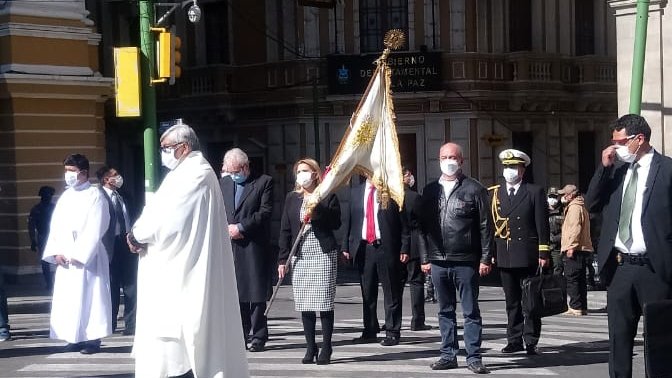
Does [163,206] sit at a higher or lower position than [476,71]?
lower

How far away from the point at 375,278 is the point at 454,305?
2.15 m

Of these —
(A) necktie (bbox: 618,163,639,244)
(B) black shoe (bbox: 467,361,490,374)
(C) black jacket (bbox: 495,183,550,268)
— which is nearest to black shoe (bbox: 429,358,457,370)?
(B) black shoe (bbox: 467,361,490,374)

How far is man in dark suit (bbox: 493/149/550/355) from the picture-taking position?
36.9 feet

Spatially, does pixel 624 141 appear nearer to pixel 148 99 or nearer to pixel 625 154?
pixel 625 154

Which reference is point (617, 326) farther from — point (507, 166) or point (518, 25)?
point (518, 25)

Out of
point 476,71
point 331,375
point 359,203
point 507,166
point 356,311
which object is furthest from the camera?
point 476,71

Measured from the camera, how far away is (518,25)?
3275 cm

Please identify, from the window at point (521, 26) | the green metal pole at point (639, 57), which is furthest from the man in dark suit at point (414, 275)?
the window at point (521, 26)

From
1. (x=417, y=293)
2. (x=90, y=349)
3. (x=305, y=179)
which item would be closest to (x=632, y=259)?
(x=305, y=179)

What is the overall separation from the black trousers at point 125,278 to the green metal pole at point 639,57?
20.3ft

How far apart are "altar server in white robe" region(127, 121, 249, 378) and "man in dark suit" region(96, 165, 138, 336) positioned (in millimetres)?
5021

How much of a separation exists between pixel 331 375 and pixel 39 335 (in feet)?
15.4

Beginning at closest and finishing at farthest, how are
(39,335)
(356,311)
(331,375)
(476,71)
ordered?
1. (331,375)
2. (39,335)
3. (356,311)
4. (476,71)

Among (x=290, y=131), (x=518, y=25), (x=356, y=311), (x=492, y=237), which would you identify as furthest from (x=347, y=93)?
(x=492, y=237)
